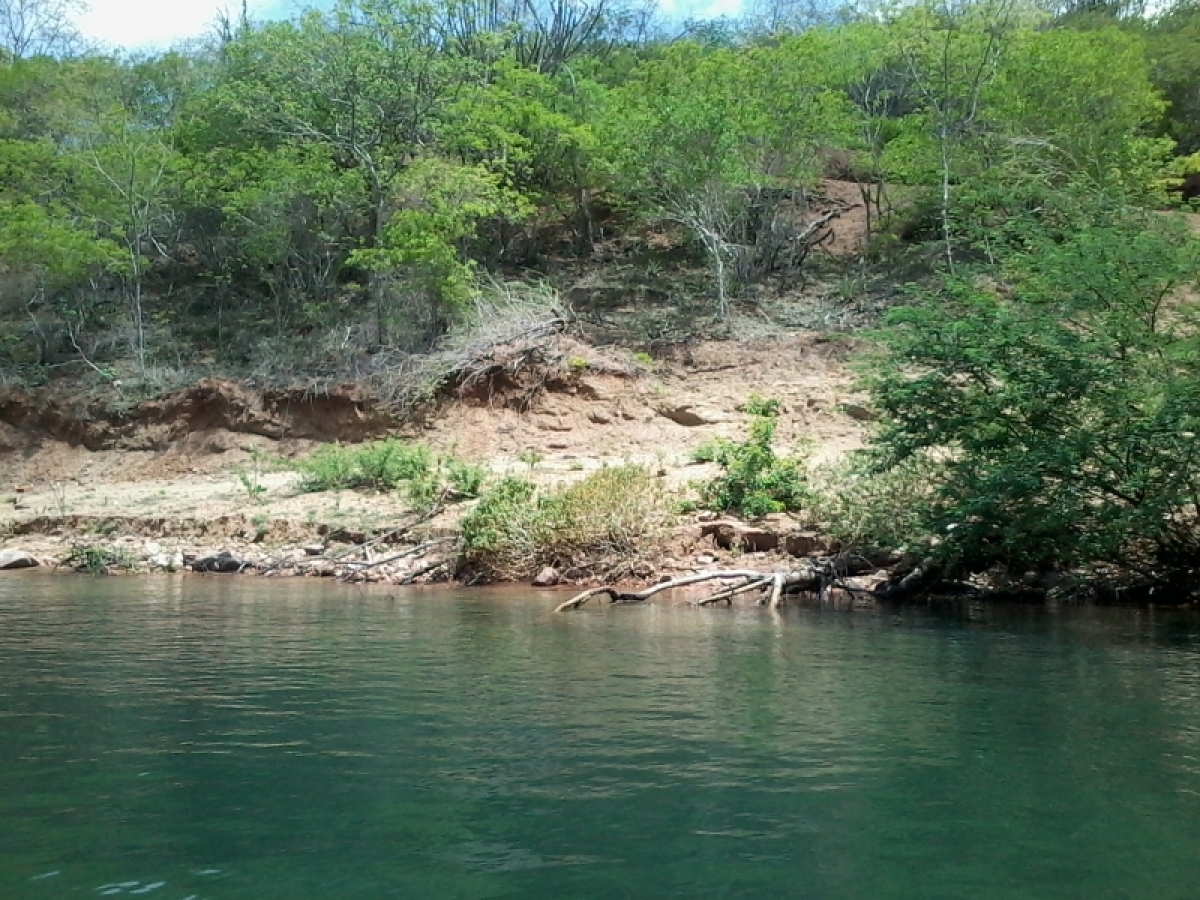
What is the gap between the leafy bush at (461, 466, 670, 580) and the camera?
19.2 metres

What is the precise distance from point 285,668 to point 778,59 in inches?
1042

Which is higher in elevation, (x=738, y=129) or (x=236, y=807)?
(x=738, y=129)

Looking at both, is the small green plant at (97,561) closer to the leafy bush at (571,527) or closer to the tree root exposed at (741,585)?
the leafy bush at (571,527)

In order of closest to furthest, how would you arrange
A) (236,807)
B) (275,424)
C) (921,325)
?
(236,807) < (921,325) < (275,424)

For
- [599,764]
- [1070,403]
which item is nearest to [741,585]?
[1070,403]

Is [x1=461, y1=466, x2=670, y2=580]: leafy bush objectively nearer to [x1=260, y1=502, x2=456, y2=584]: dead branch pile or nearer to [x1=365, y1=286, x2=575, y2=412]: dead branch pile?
[x1=260, y1=502, x2=456, y2=584]: dead branch pile

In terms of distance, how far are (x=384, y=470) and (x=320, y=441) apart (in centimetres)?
582

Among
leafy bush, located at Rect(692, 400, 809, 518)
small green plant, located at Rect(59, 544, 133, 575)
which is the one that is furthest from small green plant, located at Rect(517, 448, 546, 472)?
small green plant, located at Rect(59, 544, 133, 575)

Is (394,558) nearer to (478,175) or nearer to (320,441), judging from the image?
(320,441)

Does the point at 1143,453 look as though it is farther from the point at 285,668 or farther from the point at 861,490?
the point at 285,668

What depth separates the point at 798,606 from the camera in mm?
16688

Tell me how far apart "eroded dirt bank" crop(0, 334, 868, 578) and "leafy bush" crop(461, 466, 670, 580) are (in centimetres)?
133

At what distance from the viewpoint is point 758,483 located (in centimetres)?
2041

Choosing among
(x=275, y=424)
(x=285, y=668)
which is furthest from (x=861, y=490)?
(x=275, y=424)
